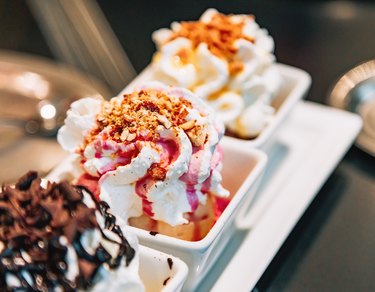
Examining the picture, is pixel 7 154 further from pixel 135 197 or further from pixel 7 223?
pixel 7 223

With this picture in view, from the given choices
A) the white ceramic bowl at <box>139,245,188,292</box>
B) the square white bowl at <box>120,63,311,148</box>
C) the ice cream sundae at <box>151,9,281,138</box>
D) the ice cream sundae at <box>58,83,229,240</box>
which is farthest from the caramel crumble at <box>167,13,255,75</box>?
the white ceramic bowl at <box>139,245,188,292</box>

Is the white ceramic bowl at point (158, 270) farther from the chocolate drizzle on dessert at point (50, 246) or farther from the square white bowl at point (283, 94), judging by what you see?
the square white bowl at point (283, 94)

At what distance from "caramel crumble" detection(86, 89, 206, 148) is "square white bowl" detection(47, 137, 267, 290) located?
0.11 meters

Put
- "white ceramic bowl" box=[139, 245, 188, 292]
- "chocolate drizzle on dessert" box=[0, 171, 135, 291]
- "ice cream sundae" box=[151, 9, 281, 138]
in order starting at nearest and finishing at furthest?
"chocolate drizzle on dessert" box=[0, 171, 135, 291] < "white ceramic bowl" box=[139, 245, 188, 292] < "ice cream sundae" box=[151, 9, 281, 138]

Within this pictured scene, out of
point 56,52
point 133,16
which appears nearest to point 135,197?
point 56,52

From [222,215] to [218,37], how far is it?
0.47 m

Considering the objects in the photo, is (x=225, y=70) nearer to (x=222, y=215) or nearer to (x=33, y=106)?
(x=222, y=215)

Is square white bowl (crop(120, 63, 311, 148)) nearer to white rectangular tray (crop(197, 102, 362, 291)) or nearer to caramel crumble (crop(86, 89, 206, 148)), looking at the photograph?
white rectangular tray (crop(197, 102, 362, 291))

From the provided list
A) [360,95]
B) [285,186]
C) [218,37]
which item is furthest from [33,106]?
[360,95]

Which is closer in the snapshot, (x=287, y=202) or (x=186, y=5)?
(x=287, y=202)

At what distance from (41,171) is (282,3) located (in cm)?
117

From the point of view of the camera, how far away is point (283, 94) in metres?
1.64

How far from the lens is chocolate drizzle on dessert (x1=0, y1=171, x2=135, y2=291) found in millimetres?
949

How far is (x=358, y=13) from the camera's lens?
93.4 inches
